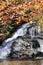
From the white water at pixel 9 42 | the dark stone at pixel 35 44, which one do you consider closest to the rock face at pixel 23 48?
the dark stone at pixel 35 44

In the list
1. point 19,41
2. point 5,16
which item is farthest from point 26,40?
point 5,16

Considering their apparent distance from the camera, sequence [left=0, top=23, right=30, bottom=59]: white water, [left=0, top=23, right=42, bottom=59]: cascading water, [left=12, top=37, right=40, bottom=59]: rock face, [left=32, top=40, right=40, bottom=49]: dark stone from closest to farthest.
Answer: [left=12, top=37, right=40, bottom=59]: rock face < [left=0, top=23, right=42, bottom=59]: cascading water < [left=0, top=23, right=30, bottom=59]: white water < [left=32, top=40, right=40, bottom=49]: dark stone

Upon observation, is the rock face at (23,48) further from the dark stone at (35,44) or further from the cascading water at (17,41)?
the dark stone at (35,44)

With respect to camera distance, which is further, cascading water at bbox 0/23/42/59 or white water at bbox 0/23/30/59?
white water at bbox 0/23/30/59

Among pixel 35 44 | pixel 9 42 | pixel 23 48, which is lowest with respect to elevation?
pixel 23 48

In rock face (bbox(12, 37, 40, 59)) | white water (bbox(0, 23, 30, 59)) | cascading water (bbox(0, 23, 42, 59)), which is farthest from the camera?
white water (bbox(0, 23, 30, 59))

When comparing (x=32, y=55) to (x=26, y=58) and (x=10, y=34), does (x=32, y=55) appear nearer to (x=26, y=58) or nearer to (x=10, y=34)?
(x=26, y=58)

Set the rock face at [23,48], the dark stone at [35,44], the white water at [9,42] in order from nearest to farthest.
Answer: the rock face at [23,48], the white water at [9,42], the dark stone at [35,44]

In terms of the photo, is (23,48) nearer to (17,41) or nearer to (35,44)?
(17,41)

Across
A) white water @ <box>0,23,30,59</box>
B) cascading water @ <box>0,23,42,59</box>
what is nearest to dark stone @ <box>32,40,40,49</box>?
cascading water @ <box>0,23,42,59</box>

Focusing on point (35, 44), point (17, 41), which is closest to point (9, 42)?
point (17, 41)

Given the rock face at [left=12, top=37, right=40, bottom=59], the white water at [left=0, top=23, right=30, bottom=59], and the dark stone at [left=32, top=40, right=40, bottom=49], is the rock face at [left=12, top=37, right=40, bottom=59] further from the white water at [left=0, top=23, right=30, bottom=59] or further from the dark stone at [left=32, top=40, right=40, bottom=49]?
the white water at [left=0, top=23, right=30, bottom=59]

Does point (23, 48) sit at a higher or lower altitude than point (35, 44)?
lower
